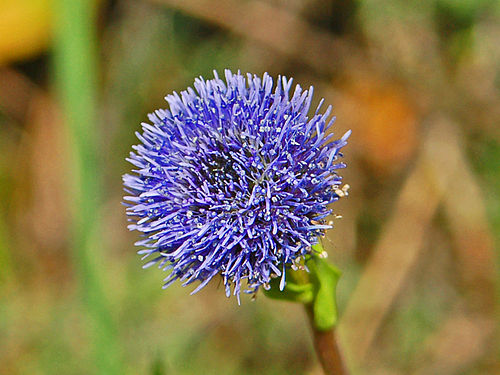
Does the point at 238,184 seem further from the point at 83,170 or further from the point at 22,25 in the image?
the point at 22,25

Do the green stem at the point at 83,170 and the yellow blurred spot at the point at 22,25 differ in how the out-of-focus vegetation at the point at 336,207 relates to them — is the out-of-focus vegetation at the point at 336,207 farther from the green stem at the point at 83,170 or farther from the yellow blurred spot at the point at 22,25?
the green stem at the point at 83,170

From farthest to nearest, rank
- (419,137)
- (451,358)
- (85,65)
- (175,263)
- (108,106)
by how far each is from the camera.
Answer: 1. (108,106)
2. (419,137)
3. (451,358)
4. (85,65)
5. (175,263)

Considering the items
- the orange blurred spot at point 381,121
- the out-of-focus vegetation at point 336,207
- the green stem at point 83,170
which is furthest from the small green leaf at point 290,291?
the orange blurred spot at point 381,121

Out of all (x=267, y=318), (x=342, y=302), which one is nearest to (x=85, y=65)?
(x=267, y=318)

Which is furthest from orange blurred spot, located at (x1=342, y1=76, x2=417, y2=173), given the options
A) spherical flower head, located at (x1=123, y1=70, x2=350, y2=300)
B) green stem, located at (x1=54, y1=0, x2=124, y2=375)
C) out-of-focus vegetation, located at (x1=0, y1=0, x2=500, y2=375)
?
spherical flower head, located at (x1=123, y1=70, x2=350, y2=300)

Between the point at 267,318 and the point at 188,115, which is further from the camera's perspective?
the point at 267,318

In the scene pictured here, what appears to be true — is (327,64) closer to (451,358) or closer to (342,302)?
(342,302)

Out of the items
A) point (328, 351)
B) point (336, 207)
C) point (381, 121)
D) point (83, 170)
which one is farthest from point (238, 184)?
point (381, 121)
